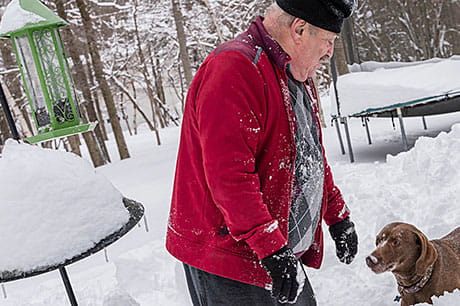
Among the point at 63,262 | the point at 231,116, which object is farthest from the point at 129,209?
the point at 231,116

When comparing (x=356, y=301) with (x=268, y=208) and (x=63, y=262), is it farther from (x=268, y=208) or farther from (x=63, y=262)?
(x=63, y=262)

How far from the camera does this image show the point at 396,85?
279 inches

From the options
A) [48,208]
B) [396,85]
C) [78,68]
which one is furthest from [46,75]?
[78,68]

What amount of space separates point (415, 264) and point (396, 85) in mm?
4748

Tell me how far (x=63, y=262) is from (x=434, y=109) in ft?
22.1

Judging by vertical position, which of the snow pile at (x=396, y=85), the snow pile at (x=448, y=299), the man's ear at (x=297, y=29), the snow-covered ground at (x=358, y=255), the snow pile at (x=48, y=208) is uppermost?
the man's ear at (x=297, y=29)

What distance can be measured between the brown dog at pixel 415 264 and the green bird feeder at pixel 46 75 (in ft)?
7.82

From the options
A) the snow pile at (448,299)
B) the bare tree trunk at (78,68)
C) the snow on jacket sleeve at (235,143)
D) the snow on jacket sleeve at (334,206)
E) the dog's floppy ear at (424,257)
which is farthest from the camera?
the bare tree trunk at (78,68)

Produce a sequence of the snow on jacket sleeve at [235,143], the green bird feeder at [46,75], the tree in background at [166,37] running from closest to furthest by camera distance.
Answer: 1. the snow on jacket sleeve at [235,143]
2. the green bird feeder at [46,75]
3. the tree in background at [166,37]

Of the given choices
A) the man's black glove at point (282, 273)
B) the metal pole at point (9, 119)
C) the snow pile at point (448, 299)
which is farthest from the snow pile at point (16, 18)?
the snow pile at point (448, 299)

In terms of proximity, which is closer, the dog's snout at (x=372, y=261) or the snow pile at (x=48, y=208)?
the snow pile at (x=48, y=208)

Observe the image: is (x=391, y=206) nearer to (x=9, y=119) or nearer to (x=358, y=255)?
(x=358, y=255)

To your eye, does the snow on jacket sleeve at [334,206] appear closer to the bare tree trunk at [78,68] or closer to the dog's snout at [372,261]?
the dog's snout at [372,261]

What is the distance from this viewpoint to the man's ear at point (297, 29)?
1.74 metres
